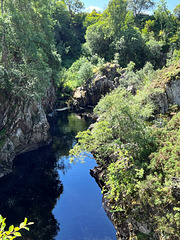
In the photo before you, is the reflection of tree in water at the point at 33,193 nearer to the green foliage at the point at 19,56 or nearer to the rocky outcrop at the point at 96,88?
the green foliage at the point at 19,56

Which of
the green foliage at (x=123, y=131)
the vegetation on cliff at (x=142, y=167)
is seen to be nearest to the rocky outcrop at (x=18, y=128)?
the green foliage at (x=123, y=131)

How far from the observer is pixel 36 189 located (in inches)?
933

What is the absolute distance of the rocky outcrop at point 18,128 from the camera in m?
26.5

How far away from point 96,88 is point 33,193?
3615cm

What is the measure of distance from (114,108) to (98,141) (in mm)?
3574

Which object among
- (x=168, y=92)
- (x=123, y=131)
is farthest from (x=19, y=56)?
(x=168, y=92)

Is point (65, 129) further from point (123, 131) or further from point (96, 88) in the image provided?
point (123, 131)

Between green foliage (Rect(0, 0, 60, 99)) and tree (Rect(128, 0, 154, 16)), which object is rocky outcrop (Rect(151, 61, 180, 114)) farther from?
tree (Rect(128, 0, 154, 16))

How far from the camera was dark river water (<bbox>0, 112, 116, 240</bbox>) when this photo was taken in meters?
17.8

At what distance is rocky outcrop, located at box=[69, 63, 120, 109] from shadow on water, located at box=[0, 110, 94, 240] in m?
19.8

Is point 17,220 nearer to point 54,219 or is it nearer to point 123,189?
point 54,219

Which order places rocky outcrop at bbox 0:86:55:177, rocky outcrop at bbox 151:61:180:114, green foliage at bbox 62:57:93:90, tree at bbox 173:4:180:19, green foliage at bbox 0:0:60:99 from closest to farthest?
rocky outcrop at bbox 151:61:180:114
rocky outcrop at bbox 0:86:55:177
green foliage at bbox 0:0:60:99
green foliage at bbox 62:57:93:90
tree at bbox 173:4:180:19

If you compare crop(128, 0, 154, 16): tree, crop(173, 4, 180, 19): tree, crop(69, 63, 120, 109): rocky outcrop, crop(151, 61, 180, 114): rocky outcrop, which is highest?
crop(128, 0, 154, 16): tree

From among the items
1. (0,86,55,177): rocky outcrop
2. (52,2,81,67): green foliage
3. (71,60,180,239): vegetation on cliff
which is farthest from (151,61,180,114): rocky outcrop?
(52,2,81,67): green foliage
